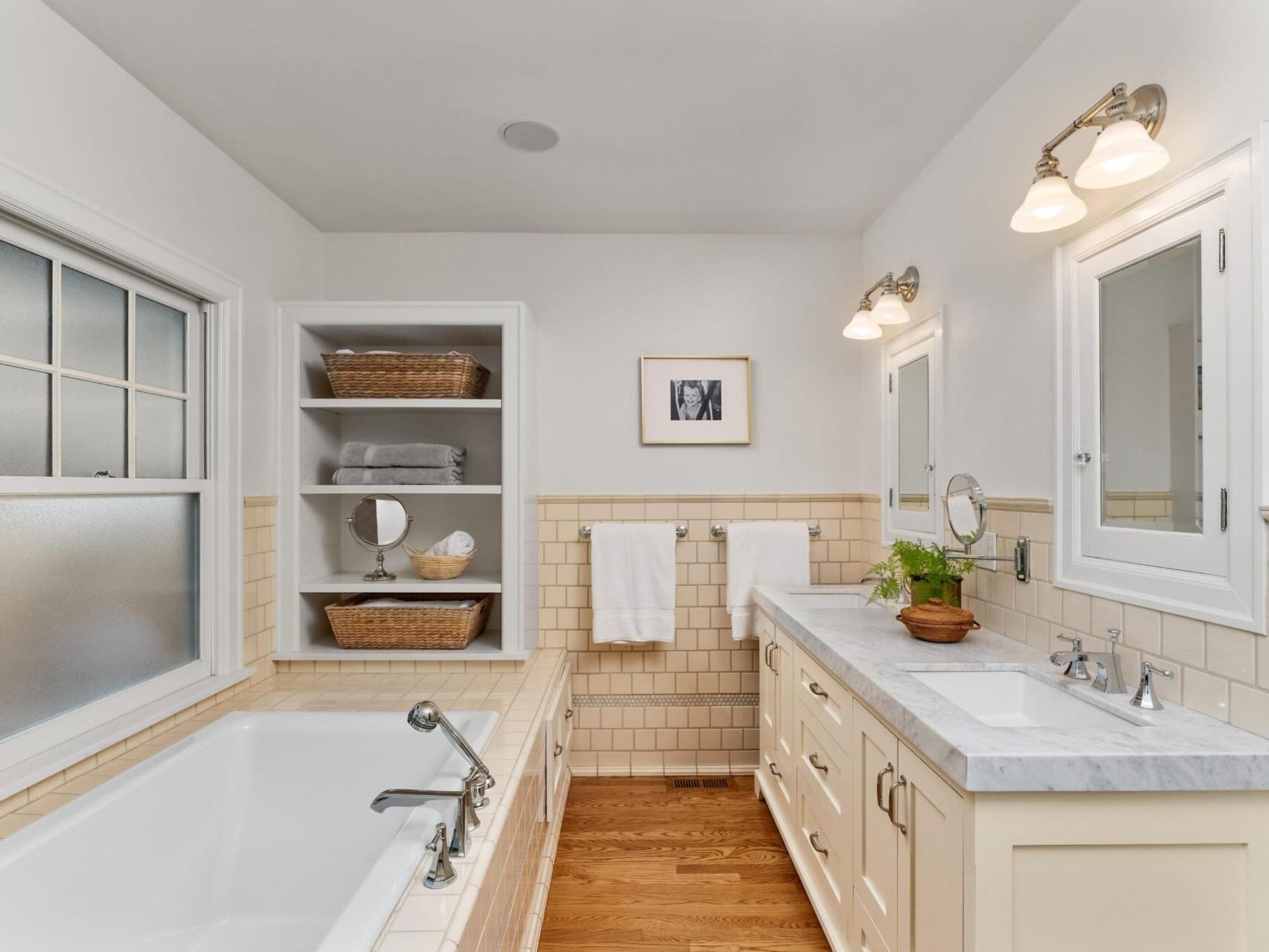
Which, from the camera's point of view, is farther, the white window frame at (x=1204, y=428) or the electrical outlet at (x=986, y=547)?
the electrical outlet at (x=986, y=547)

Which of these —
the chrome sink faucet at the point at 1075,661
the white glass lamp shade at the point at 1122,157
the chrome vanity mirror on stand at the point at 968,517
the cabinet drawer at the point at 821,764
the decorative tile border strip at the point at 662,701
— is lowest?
the decorative tile border strip at the point at 662,701

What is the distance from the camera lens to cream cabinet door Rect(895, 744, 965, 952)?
1.11m

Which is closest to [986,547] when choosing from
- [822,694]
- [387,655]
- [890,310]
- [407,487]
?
[822,694]

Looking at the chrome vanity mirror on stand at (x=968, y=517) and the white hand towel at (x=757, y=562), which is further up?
the chrome vanity mirror on stand at (x=968, y=517)

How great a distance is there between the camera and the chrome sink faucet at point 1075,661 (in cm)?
140

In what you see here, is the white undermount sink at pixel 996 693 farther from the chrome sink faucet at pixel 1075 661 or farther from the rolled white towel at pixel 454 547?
the rolled white towel at pixel 454 547

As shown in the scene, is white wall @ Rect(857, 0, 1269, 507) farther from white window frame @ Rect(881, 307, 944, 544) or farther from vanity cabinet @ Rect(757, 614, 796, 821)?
vanity cabinet @ Rect(757, 614, 796, 821)

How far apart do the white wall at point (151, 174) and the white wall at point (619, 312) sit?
0.45 m

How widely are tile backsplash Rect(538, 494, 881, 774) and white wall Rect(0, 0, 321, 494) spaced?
126 cm

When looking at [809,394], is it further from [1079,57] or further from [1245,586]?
[1245,586]

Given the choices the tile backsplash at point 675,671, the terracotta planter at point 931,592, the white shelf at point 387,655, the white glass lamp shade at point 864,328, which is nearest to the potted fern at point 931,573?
the terracotta planter at point 931,592

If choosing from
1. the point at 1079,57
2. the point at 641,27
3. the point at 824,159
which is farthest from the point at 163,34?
the point at 1079,57

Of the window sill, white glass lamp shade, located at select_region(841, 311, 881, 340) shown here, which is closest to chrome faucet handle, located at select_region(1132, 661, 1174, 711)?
white glass lamp shade, located at select_region(841, 311, 881, 340)

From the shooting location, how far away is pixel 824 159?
2248 millimetres
